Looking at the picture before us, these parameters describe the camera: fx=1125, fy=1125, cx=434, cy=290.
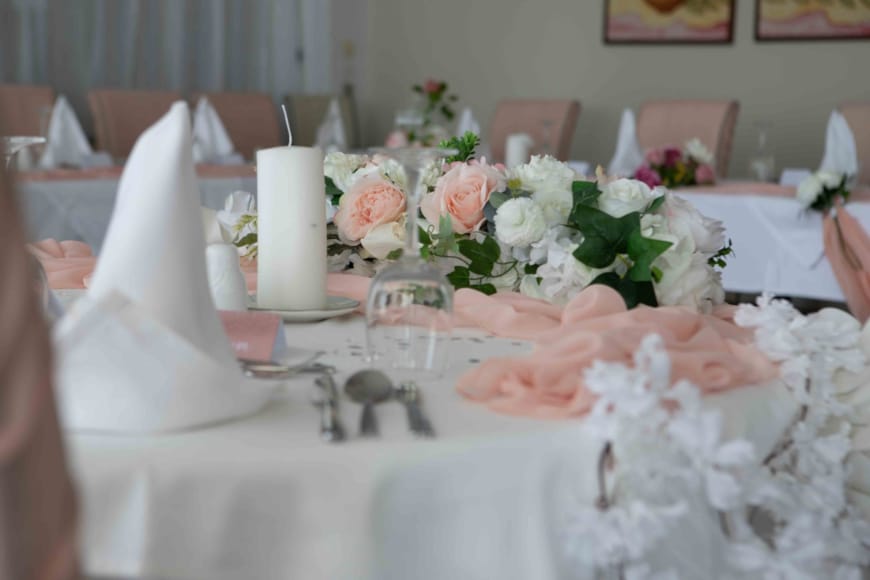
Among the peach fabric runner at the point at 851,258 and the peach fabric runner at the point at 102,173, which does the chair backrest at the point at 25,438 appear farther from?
the peach fabric runner at the point at 102,173

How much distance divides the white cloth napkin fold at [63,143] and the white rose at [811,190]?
259cm

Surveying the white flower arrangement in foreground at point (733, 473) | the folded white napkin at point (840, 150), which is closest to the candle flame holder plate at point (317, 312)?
the white flower arrangement in foreground at point (733, 473)

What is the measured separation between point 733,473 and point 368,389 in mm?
325

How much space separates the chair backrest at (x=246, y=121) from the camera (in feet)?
19.3

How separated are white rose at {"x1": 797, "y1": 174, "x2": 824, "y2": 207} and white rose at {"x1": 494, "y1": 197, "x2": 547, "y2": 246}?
228cm

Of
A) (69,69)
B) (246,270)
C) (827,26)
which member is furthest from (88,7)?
(246,270)

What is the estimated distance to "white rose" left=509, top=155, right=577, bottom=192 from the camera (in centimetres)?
149

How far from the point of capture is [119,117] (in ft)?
17.4

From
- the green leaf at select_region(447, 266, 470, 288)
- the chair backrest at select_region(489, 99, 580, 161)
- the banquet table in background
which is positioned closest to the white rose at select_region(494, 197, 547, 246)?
the green leaf at select_region(447, 266, 470, 288)

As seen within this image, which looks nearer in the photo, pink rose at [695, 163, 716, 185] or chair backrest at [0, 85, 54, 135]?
pink rose at [695, 163, 716, 185]

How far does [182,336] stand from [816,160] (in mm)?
6238

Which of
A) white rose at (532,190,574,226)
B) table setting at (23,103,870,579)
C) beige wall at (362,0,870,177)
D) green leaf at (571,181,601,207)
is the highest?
beige wall at (362,0,870,177)

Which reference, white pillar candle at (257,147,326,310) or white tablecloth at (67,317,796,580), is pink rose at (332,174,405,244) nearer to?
white pillar candle at (257,147,326,310)

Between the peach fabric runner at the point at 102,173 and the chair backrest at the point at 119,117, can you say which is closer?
the peach fabric runner at the point at 102,173
